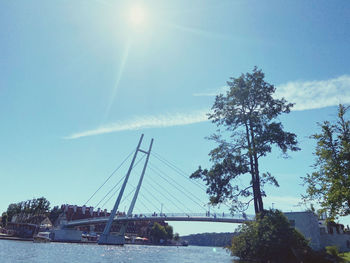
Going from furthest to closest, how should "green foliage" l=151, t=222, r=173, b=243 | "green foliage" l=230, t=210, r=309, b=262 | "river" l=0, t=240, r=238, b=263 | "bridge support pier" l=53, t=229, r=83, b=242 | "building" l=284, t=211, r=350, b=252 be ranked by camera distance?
"green foliage" l=151, t=222, r=173, b=243
"bridge support pier" l=53, t=229, r=83, b=242
"building" l=284, t=211, r=350, b=252
"river" l=0, t=240, r=238, b=263
"green foliage" l=230, t=210, r=309, b=262

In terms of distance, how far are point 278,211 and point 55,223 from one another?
10525 cm

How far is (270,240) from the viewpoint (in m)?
19.3

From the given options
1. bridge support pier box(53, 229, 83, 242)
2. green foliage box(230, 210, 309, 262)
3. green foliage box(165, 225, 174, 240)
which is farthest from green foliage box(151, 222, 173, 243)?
green foliage box(230, 210, 309, 262)

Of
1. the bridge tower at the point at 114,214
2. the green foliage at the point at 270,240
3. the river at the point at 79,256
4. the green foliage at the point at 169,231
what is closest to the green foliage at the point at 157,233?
the green foliage at the point at 169,231

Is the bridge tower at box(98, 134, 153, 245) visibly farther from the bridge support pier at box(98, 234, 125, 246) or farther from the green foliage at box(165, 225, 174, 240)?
the green foliage at box(165, 225, 174, 240)

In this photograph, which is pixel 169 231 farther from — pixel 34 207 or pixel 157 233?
pixel 34 207

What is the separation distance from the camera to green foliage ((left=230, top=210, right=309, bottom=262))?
1930 centimetres

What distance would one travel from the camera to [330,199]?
61.4 ft

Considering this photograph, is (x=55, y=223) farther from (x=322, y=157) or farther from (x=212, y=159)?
(x=322, y=157)

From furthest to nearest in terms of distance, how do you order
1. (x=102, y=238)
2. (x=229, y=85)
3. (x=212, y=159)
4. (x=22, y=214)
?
(x=22, y=214) < (x=102, y=238) < (x=229, y=85) < (x=212, y=159)

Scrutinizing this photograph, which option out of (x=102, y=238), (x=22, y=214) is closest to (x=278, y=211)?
(x=102, y=238)

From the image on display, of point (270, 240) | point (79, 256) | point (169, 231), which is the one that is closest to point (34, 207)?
point (169, 231)

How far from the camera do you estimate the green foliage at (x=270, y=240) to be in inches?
760

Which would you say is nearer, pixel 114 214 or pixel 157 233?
pixel 114 214
